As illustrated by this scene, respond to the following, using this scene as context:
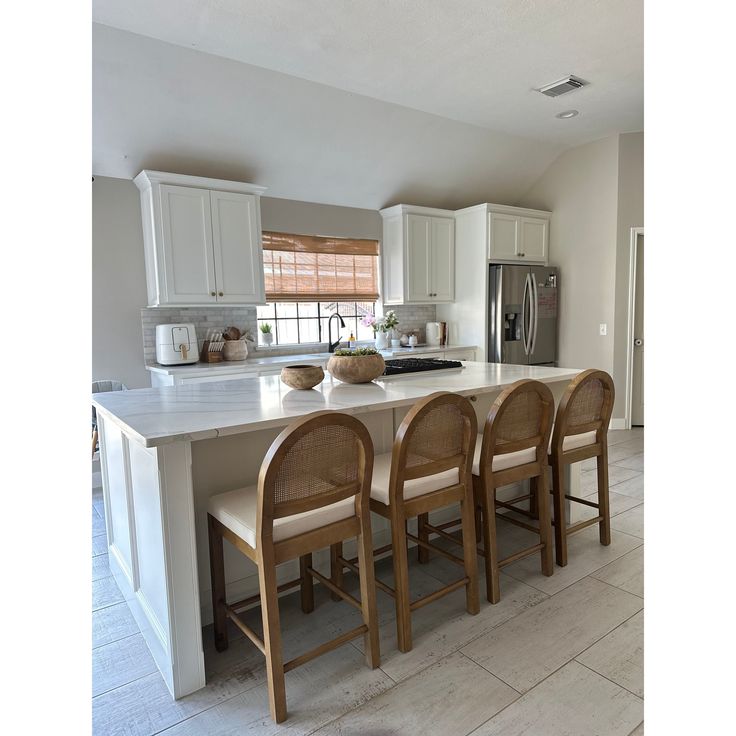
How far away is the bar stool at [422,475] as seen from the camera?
6.12 feet

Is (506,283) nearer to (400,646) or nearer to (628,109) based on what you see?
(628,109)

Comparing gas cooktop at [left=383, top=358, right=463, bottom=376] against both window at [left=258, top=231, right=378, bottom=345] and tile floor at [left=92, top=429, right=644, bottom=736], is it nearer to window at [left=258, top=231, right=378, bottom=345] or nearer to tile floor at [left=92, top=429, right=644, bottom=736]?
tile floor at [left=92, top=429, right=644, bottom=736]

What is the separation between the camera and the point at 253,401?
2186 mm

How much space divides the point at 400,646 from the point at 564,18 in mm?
3459

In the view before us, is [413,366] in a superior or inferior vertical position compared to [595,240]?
inferior

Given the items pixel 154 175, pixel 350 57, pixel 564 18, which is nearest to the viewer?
pixel 564 18

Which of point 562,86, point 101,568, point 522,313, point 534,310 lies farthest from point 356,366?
point 534,310

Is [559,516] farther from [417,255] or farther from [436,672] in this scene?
[417,255]

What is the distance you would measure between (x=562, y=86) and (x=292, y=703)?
4.38m

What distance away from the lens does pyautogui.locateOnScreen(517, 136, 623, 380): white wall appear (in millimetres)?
5195

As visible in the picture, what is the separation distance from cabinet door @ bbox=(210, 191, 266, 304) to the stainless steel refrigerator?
2.39m

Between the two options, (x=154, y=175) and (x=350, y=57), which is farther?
(x=154, y=175)
